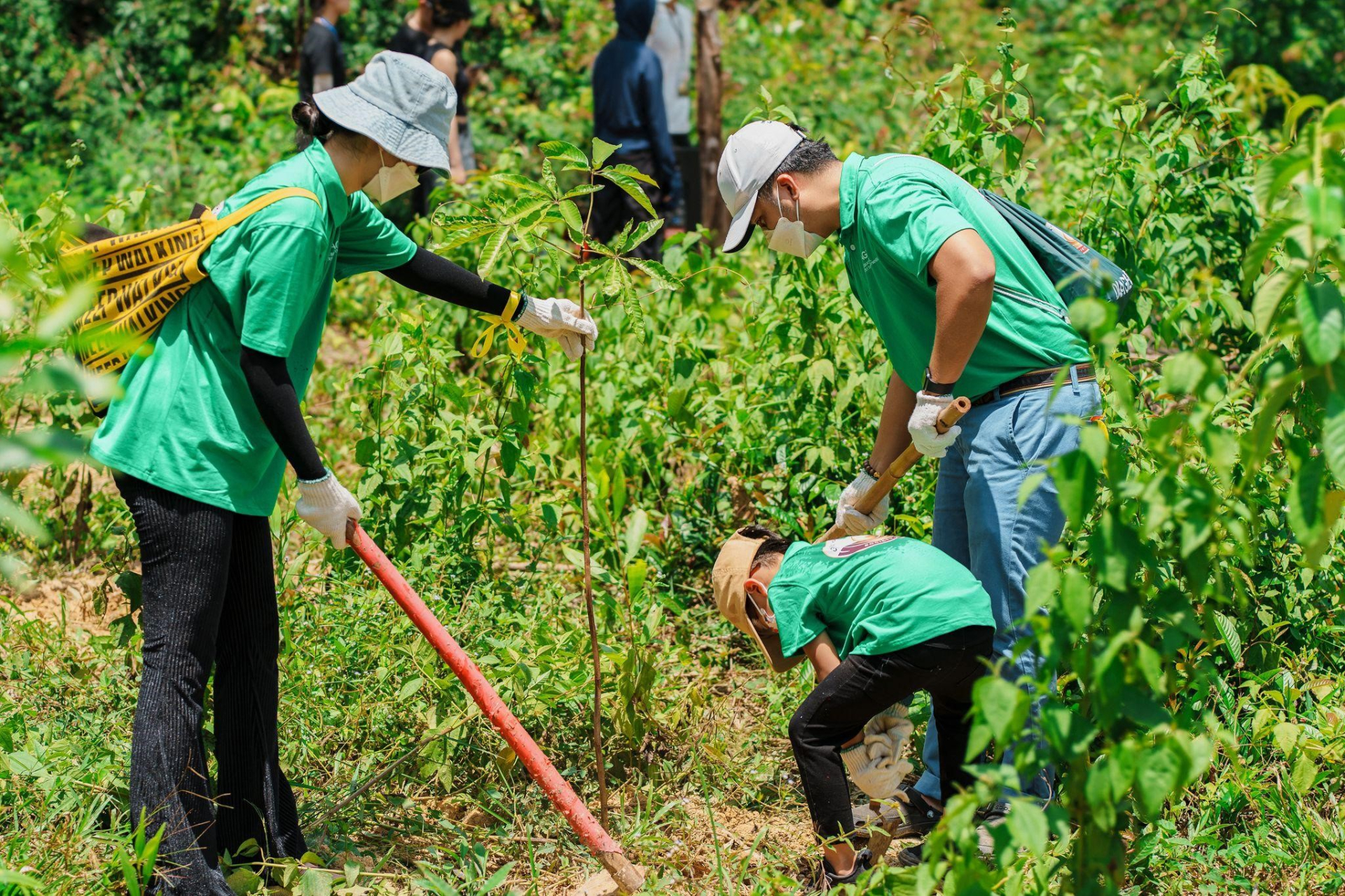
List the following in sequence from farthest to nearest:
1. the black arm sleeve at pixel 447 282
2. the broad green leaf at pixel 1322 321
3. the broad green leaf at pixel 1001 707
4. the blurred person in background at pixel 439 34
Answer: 1. the blurred person in background at pixel 439 34
2. the black arm sleeve at pixel 447 282
3. the broad green leaf at pixel 1001 707
4. the broad green leaf at pixel 1322 321

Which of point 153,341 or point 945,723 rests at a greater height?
point 153,341

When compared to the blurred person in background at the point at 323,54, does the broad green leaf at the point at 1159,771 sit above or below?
below

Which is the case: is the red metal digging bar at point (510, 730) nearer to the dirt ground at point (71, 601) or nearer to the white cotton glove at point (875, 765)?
the white cotton glove at point (875, 765)

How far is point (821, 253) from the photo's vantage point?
3514mm

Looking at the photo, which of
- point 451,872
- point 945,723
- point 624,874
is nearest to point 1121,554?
point 945,723

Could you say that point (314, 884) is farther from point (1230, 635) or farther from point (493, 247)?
point (1230, 635)

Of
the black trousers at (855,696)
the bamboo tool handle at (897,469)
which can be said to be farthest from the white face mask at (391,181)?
the black trousers at (855,696)

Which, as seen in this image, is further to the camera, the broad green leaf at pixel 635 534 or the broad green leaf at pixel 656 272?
the broad green leaf at pixel 635 534

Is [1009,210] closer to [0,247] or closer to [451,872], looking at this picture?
[451,872]

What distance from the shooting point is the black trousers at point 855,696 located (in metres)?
2.24

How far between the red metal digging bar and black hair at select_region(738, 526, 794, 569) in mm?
575

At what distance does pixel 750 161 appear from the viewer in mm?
2416

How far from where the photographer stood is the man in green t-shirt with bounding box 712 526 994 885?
88.0 inches

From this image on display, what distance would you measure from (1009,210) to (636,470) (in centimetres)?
139
